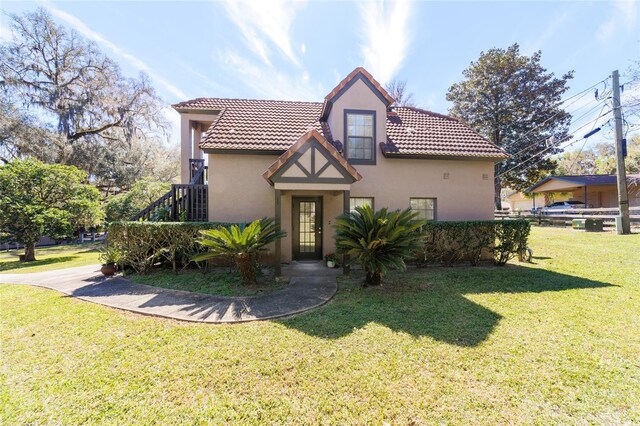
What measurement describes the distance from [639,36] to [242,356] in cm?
2807

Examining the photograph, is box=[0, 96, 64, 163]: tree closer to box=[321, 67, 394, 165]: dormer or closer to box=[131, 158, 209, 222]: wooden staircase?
box=[131, 158, 209, 222]: wooden staircase

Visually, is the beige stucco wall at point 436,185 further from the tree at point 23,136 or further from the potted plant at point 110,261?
the tree at point 23,136

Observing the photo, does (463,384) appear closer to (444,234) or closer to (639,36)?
(444,234)

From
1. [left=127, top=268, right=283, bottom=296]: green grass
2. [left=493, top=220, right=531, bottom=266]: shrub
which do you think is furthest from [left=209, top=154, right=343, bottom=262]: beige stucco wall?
[left=493, top=220, right=531, bottom=266]: shrub

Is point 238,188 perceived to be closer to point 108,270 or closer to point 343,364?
point 108,270

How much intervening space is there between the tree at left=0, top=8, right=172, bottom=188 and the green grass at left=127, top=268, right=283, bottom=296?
19.5 metres

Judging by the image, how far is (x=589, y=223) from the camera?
616 inches

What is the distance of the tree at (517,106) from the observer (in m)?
24.0

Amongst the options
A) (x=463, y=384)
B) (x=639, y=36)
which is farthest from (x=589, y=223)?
(x=463, y=384)

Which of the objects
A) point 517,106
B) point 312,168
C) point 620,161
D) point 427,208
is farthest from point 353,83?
point 517,106

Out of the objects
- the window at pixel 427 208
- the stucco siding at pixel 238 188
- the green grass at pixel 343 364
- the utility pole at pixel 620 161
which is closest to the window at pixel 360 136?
the window at pixel 427 208

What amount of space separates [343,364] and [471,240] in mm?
7125

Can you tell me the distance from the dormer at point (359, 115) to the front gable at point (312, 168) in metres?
2.30

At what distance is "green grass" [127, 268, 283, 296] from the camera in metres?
6.18
